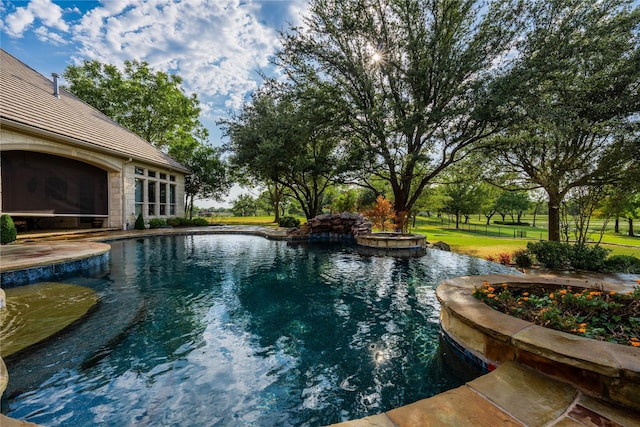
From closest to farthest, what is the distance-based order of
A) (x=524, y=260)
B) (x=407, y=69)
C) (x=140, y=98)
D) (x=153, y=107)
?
(x=524, y=260) → (x=407, y=69) → (x=140, y=98) → (x=153, y=107)

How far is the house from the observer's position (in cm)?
1009

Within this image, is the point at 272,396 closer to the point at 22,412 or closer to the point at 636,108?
the point at 22,412

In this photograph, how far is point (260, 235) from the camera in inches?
557

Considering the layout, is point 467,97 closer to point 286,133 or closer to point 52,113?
point 286,133

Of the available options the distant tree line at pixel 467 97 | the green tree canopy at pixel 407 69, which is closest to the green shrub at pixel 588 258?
the distant tree line at pixel 467 97

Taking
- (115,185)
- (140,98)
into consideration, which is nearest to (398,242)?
(115,185)

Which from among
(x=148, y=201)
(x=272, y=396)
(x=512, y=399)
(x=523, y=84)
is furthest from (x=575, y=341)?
(x=148, y=201)

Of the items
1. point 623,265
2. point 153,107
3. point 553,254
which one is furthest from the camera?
point 153,107

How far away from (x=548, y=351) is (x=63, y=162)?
1752 cm

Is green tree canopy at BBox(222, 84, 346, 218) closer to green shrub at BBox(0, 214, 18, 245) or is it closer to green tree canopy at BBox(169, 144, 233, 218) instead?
green tree canopy at BBox(169, 144, 233, 218)

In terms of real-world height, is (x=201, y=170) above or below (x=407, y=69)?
below

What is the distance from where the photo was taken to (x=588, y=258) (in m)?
6.91

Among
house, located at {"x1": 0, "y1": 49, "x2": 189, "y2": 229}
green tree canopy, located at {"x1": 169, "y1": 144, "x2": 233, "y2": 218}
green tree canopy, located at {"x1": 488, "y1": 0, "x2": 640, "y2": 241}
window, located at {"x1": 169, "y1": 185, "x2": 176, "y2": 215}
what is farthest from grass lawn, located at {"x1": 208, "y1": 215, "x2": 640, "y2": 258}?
house, located at {"x1": 0, "y1": 49, "x2": 189, "y2": 229}

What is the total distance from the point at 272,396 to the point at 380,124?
12.3m
